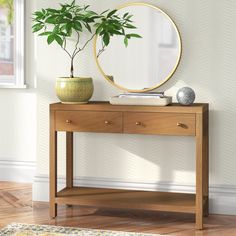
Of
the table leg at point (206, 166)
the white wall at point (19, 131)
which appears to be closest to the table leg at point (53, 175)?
the table leg at point (206, 166)

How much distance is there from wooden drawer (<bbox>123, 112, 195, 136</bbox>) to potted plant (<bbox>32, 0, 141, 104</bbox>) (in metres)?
0.41

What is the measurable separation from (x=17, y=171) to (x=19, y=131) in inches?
14.3

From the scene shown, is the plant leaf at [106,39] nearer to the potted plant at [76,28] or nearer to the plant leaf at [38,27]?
the potted plant at [76,28]

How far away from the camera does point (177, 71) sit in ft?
14.4

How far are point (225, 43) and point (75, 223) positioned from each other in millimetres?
1650

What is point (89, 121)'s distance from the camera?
13.6 ft

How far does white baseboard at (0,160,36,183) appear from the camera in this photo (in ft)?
17.7

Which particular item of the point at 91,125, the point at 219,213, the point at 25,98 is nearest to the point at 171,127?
the point at 91,125

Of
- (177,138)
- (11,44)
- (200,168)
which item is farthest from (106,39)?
(11,44)

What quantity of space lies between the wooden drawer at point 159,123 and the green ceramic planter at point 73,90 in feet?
1.19

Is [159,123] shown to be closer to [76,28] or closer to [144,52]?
[144,52]

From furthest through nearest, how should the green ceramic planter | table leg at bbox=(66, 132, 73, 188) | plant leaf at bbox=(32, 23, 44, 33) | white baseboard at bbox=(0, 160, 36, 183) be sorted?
1. white baseboard at bbox=(0, 160, 36, 183)
2. table leg at bbox=(66, 132, 73, 188)
3. plant leaf at bbox=(32, 23, 44, 33)
4. the green ceramic planter

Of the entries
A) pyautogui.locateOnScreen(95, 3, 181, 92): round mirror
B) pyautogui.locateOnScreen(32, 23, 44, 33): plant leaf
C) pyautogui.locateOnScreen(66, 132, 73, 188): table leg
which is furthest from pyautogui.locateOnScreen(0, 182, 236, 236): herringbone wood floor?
pyautogui.locateOnScreen(32, 23, 44, 33): plant leaf

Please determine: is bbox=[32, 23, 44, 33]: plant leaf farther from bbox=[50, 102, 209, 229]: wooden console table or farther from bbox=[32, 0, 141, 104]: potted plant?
bbox=[50, 102, 209, 229]: wooden console table
